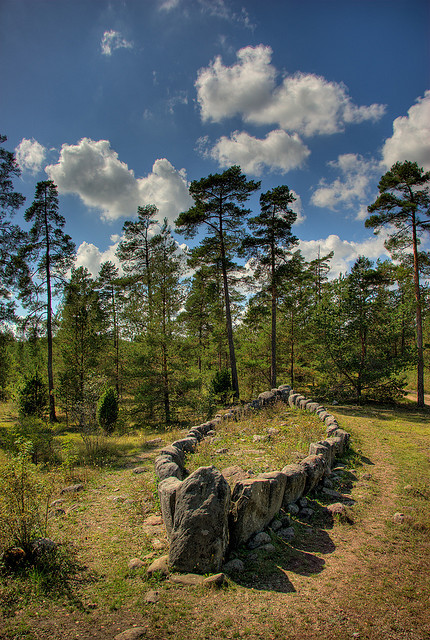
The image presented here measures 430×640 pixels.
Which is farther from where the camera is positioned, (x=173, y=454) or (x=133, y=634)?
(x=173, y=454)

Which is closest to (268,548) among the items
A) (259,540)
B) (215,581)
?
(259,540)

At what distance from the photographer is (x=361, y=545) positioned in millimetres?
4449

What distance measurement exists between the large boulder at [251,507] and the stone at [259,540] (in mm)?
84

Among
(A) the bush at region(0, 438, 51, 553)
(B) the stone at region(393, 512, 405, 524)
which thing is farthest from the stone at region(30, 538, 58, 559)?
(B) the stone at region(393, 512, 405, 524)

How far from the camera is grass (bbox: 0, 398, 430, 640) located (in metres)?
3.03

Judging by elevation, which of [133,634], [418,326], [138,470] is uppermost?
[418,326]

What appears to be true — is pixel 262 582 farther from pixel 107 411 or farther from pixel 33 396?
pixel 33 396

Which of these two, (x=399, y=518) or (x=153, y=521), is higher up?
(x=399, y=518)

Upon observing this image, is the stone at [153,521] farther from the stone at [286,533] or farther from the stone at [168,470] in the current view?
the stone at [286,533]

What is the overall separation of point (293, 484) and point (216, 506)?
7.39 ft

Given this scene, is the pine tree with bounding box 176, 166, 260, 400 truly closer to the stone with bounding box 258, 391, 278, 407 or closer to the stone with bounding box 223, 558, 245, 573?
the stone with bounding box 258, 391, 278, 407

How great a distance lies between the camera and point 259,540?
4.53 metres

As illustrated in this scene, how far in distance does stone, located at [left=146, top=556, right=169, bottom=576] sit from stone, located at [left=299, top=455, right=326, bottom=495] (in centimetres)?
325

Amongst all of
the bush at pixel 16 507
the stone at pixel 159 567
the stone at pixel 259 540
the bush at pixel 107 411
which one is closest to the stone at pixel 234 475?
the stone at pixel 259 540
